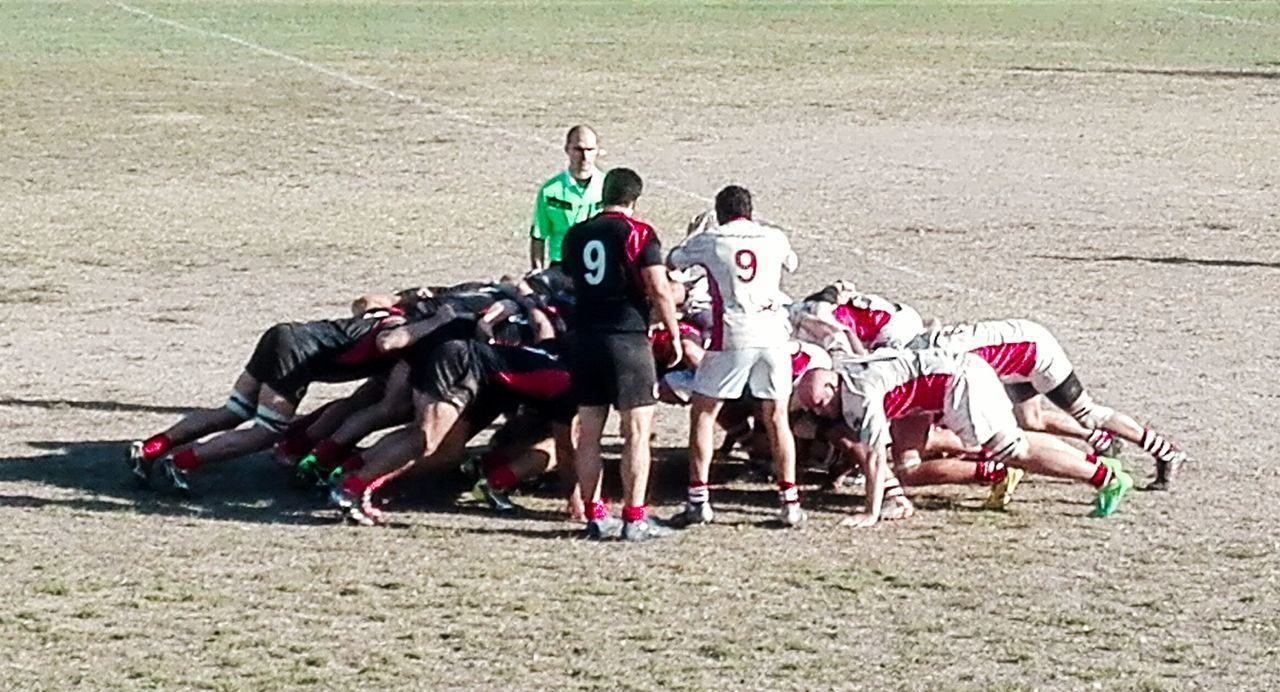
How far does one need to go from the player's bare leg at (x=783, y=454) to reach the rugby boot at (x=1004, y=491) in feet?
3.73

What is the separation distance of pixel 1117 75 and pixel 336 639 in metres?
29.9

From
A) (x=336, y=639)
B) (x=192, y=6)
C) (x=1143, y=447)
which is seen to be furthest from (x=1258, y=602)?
(x=192, y=6)

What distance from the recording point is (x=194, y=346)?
16875mm

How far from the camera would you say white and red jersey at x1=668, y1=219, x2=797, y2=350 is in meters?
11.9

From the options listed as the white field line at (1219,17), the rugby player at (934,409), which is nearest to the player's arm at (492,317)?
the rugby player at (934,409)

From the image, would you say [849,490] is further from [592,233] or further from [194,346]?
[194,346]

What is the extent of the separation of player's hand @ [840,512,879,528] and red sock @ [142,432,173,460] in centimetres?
374

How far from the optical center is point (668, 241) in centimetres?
2170

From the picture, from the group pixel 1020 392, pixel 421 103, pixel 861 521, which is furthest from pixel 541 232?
pixel 421 103

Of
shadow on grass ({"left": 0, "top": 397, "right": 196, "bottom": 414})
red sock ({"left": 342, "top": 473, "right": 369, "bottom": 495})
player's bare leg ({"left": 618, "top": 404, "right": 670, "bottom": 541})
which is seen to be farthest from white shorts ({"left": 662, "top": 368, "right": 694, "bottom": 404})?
shadow on grass ({"left": 0, "top": 397, "right": 196, "bottom": 414})

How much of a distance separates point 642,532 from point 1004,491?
2063mm

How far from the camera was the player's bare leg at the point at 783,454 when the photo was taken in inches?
472

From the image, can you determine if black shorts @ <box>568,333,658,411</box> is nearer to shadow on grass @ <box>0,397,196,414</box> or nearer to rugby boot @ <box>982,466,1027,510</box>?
rugby boot @ <box>982,466,1027,510</box>

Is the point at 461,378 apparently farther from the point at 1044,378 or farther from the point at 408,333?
the point at 1044,378
